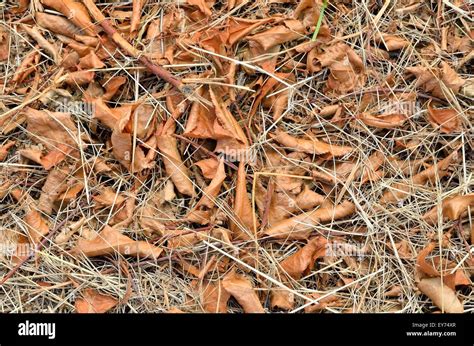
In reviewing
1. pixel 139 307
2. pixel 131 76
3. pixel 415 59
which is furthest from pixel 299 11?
pixel 139 307

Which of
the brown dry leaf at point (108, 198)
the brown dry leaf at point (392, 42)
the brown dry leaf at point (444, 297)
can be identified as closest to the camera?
the brown dry leaf at point (444, 297)

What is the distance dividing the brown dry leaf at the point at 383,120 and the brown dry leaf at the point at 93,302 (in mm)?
1187

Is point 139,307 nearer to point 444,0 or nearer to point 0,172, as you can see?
point 0,172

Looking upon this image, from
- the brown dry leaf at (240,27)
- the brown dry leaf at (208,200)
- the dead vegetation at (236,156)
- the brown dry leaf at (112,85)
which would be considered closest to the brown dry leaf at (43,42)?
the dead vegetation at (236,156)

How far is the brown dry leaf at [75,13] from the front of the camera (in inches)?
91.7

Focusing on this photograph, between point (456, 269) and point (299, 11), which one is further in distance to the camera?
point (299, 11)

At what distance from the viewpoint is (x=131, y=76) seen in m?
2.34

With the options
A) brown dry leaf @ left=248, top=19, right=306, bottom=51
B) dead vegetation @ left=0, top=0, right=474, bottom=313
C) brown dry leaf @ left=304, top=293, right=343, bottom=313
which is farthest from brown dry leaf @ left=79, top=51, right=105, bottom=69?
brown dry leaf @ left=304, top=293, right=343, bottom=313

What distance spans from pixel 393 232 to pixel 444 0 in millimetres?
964

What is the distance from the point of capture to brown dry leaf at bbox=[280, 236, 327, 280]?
222 centimetres

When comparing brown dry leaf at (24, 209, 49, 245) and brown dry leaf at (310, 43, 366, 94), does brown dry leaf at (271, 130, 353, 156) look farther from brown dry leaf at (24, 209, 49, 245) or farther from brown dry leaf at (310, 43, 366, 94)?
brown dry leaf at (24, 209, 49, 245)

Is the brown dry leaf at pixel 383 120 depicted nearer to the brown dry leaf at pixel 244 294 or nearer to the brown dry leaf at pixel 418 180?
the brown dry leaf at pixel 418 180

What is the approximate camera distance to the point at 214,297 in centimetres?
221

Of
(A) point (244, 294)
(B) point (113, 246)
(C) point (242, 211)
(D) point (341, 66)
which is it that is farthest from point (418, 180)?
(B) point (113, 246)
